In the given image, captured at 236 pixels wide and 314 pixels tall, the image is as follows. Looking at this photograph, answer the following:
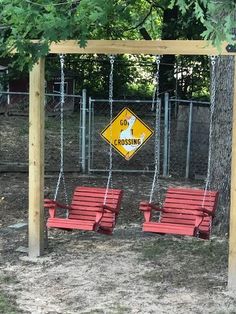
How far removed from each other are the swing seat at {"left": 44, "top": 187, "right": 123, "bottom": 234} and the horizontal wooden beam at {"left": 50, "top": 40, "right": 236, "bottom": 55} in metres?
1.48

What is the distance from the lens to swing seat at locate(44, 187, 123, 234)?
5867 mm

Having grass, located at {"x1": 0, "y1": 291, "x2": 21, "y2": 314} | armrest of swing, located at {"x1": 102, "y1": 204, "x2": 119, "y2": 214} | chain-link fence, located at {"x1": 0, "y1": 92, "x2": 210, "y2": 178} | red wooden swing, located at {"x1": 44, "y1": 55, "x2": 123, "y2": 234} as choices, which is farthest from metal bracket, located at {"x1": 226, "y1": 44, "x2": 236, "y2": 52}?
chain-link fence, located at {"x1": 0, "y1": 92, "x2": 210, "y2": 178}

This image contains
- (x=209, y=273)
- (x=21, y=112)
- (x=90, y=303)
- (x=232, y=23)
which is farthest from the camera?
(x=21, y=112)

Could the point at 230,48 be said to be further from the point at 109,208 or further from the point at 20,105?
the point at 20,105

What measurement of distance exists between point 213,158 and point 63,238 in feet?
6.58

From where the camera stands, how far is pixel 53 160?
42.1 feet

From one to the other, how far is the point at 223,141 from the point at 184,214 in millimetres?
1415

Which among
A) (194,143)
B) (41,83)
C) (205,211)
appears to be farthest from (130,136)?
(205,211)

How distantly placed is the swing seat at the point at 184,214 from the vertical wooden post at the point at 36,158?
104cm

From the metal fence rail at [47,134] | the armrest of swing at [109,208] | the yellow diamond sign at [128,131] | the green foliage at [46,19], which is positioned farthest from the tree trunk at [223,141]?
the metal fence rail at [47,134]

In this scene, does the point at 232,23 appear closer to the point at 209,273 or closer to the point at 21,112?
the point at 209,273

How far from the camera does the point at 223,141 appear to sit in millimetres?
7324

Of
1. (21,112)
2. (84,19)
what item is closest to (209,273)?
(84,19)

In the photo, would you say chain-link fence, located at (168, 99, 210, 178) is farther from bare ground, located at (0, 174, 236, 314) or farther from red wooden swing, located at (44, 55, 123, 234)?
red wooden swing, located at (44, 55, 123, 234)
